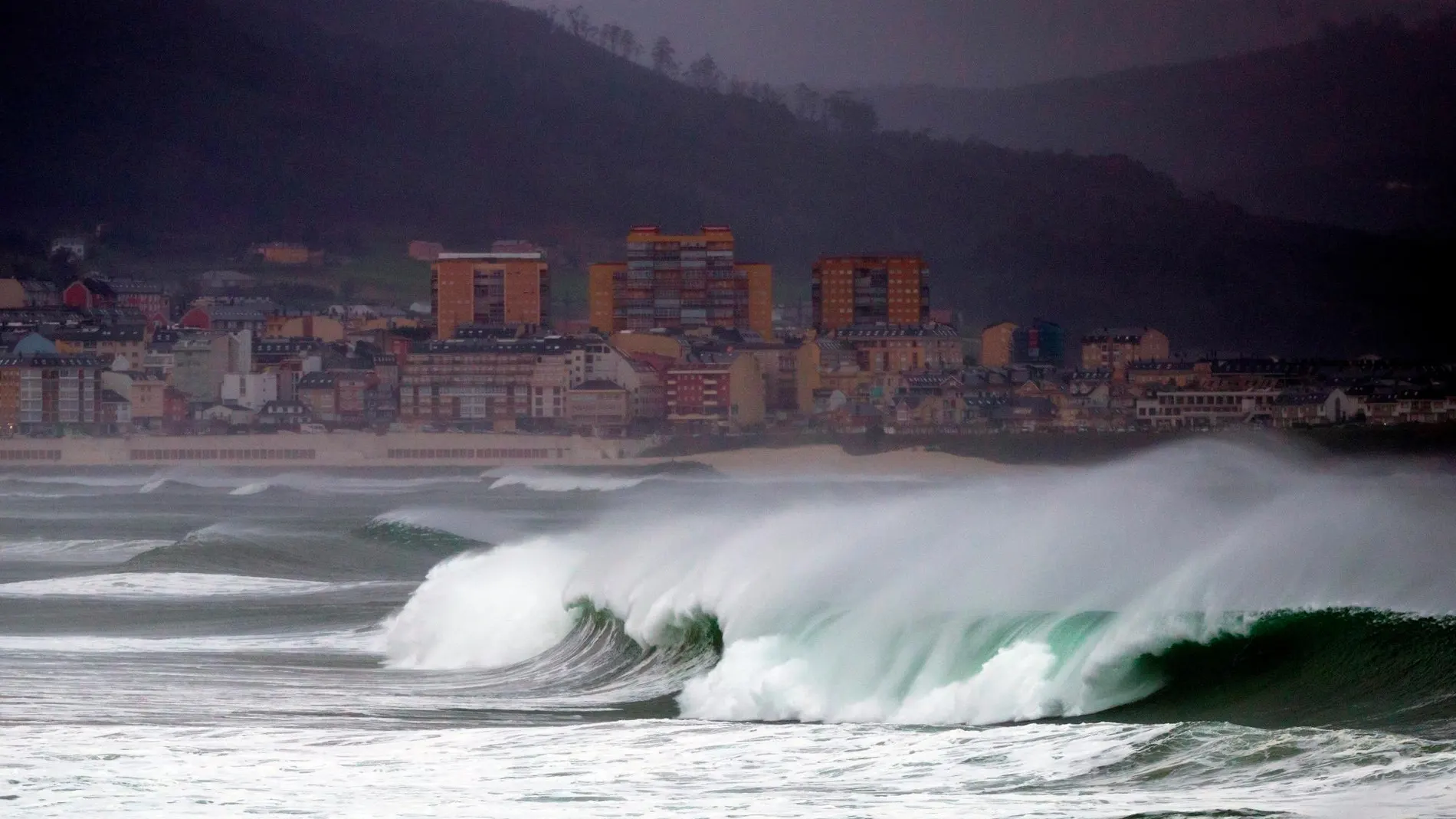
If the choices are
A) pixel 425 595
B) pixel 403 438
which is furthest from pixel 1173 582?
pixel 403 438

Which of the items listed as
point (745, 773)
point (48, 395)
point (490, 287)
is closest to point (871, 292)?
point (490, 287)

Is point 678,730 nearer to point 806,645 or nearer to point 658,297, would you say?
point 806,645

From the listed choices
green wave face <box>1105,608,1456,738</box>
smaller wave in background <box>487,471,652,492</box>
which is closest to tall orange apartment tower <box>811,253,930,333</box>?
smaller wave in background <box>487,471,652,492</box>

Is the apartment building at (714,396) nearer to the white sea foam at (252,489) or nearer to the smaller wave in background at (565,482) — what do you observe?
the smaller wave in background at (565,482)

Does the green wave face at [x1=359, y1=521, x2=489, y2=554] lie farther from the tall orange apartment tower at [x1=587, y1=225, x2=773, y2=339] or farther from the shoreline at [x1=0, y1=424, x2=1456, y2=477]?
the tall orange apartment tower at [x1=587, y1=225, x2=773, y2=339]

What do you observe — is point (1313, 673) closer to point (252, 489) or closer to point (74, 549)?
point (74, 549)

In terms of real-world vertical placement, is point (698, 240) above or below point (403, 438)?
above

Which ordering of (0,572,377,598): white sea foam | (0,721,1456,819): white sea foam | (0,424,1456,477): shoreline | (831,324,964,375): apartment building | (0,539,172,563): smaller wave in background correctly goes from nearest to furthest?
(0,721,1456,819): white sea foam, (0,572,377,598): white sea foam, (0,539,172,563): smaller wave in background, (0,424,1456,477): shoreline, (831,324,964,375): apartment building
